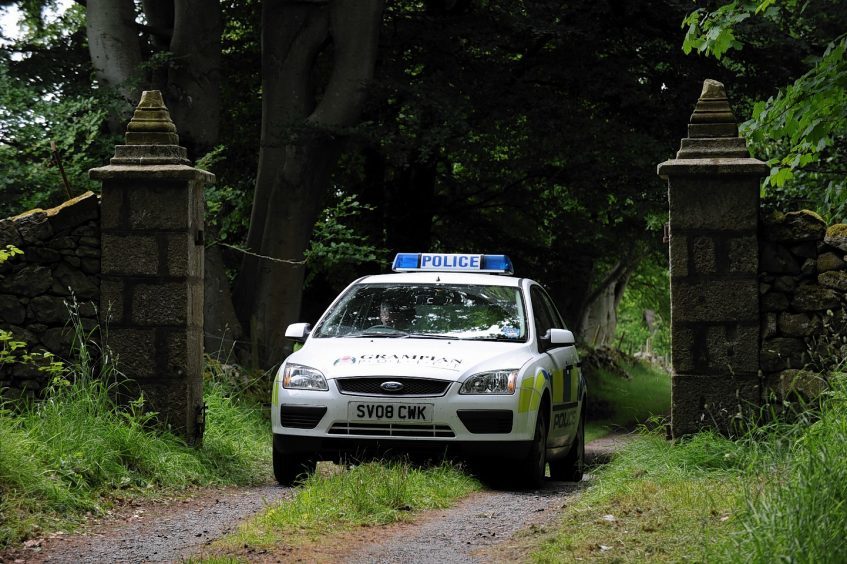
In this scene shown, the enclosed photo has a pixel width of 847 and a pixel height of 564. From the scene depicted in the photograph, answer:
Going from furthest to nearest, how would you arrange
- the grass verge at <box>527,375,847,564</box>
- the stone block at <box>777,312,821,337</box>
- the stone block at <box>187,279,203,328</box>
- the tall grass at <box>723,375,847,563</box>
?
the stone block at <box>187,279,203,328</box> → the stone block at <box>777,312,821,337</box> → the grass verge at <box>527,375,847,564</box> → the tall grass at <box>723,375,847,563</box>

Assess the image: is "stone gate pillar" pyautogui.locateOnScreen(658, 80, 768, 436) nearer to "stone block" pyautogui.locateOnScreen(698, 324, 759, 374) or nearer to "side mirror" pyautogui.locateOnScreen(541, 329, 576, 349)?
"stone block" pyautogui.locateOnScreen(698, 324, 759, 374)

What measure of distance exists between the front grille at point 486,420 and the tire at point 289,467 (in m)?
1.30

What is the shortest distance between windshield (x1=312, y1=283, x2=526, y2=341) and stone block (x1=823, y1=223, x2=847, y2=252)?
94.4 inches

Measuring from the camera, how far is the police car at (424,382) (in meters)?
8.88

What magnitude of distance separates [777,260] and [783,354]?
72 cm

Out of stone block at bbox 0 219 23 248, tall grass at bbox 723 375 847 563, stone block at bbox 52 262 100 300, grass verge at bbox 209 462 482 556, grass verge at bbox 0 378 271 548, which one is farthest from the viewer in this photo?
stone block at bbox 52 262 100 300

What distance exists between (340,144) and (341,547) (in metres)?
11.3

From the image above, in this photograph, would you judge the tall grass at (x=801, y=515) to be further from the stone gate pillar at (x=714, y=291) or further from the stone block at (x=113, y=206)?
the stone block at (x=113, y=206)

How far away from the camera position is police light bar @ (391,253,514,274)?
35.4ft

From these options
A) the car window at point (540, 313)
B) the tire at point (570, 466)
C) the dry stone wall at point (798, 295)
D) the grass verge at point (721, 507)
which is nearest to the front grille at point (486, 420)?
the grass verge at point (721, 507)

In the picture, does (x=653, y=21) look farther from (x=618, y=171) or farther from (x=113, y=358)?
(x=113, y=358)

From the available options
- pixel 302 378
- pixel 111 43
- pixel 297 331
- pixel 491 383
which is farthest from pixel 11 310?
pixel 111 43

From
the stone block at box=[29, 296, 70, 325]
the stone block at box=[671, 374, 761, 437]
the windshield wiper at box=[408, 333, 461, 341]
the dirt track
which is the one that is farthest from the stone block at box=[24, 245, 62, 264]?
the stone block at box=[671, 374, 761, 437]

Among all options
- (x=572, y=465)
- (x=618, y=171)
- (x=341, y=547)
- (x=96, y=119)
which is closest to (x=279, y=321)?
(x=96, y=119)
